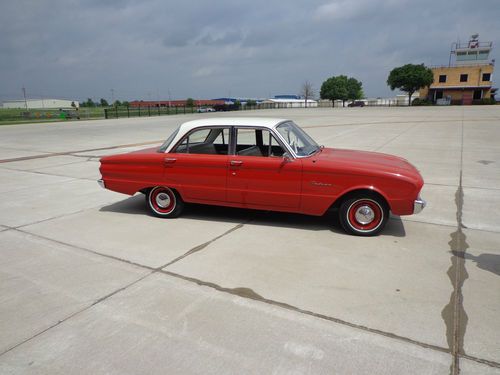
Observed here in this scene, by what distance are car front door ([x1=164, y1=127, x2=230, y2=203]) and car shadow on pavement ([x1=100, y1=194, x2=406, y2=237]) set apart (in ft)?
1.43

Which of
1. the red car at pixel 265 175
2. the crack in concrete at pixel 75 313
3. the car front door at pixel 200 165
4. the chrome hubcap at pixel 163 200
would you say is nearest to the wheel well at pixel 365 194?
the red car at pixel 265 175

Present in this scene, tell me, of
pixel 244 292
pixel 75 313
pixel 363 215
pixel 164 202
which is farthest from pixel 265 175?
pixel 75 313

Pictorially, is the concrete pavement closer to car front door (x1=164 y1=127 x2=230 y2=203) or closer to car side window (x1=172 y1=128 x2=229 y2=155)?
car front door (x1=164 y1=127 x2=230 y2=203)

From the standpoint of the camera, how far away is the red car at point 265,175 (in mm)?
4602

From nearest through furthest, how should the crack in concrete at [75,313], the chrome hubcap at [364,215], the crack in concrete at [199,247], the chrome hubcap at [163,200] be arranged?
1. the crack in concrete at [75,313]
2. the crack in concrete at [199,247]
3. the chrome hubcap at [364,215]
4. the chrome hubcap at [163,200]

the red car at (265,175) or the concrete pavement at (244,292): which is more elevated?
the red car at (265,175)

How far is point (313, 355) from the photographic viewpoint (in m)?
2.55

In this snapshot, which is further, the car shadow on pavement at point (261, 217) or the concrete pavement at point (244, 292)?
the car shadow on pavement at point (261, 217)

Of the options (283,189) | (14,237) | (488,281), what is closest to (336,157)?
(283,189)

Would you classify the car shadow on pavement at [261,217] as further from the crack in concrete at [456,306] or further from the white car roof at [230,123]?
the white car roof at [230,123]

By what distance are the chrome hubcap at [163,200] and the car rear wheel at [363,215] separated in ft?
8.29

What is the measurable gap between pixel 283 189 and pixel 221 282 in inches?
67.7

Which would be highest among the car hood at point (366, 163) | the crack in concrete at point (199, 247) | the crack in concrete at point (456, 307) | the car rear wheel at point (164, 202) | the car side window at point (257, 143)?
the car side window at point (257, 143)

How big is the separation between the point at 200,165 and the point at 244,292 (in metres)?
2.30
